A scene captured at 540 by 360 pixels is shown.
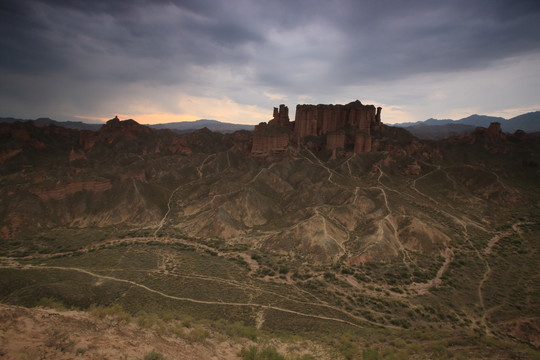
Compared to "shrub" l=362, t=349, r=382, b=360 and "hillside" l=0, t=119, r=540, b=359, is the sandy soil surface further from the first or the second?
"shrub" l=362, t=349, r=382, b=360

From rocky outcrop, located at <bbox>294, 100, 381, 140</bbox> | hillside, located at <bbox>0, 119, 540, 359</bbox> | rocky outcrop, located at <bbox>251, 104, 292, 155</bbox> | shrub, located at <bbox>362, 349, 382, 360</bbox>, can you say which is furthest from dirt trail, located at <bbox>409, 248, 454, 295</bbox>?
rocky outcrop, located at <bbox>294, 100, 381, 140</bbox>

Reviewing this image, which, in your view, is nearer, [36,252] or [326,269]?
[326,269]

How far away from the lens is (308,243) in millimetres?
53062

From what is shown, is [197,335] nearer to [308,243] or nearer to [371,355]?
[371,355]

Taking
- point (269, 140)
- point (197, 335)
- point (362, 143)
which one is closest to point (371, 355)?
point (197, 335)

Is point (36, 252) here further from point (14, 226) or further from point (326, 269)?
point (326, 269)

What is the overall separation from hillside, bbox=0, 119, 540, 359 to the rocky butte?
5579mm

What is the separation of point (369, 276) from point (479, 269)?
20.5 metres

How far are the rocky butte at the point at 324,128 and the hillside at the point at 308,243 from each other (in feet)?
18.3

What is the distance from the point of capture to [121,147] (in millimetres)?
123562

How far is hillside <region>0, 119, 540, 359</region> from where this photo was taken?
105 feet

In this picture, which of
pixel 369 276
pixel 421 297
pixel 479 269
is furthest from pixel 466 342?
pixel 479 269

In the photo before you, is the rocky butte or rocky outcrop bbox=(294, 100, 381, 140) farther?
rocky outcrop bbox=(294, 100, 381, 140)

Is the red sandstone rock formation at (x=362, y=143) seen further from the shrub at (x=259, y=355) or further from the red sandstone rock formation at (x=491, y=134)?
the shrub at (x=259, y=355)
